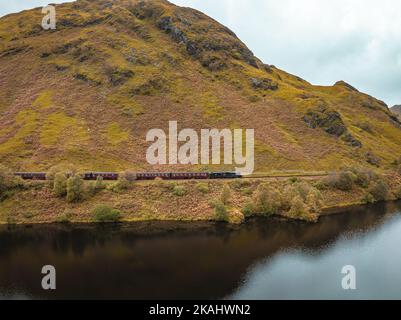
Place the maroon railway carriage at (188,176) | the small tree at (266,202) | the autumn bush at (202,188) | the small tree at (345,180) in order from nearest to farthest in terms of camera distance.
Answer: the small tree at (266,202)
the autumn bush at (202,188)
the maroon railway carriage at (188,176)
the small tree at (345,180)

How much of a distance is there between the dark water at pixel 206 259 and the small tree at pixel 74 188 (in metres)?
8.10

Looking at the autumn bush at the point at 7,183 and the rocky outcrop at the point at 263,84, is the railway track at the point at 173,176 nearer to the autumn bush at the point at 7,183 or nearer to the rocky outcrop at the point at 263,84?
the autumn bush at the point at 7,183

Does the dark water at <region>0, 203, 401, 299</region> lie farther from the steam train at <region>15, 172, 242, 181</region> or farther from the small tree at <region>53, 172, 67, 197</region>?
the steam train at <region>15, 172, 242, 181</region>

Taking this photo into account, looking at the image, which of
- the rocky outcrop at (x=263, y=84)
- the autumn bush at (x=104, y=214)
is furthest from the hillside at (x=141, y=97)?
the autumn bush at (x=104, y=214)

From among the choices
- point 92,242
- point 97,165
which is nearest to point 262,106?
point 97,165

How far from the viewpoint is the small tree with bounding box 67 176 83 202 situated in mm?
80250

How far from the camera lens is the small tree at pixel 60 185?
81287 mm

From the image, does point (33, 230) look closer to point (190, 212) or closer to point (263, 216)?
point (190, 212)

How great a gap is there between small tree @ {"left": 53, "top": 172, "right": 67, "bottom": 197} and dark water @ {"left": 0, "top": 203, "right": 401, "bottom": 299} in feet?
33.0

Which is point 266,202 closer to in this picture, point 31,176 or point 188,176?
point 188,176

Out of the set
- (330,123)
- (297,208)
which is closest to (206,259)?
(297,208)

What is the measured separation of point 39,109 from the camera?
130 meters

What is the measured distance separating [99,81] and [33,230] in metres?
86.8

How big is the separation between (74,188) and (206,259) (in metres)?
36.7
